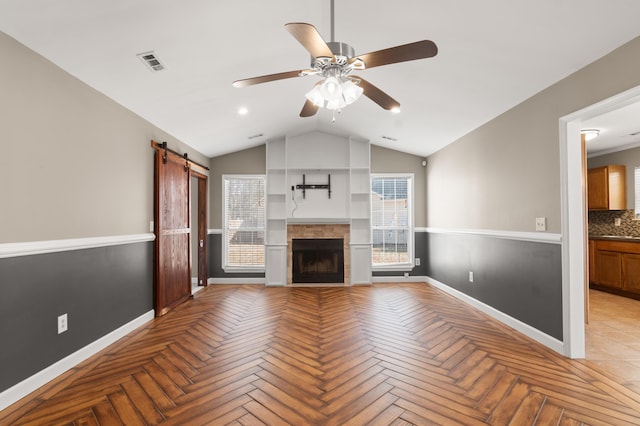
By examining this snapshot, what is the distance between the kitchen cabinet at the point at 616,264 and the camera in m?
4.62

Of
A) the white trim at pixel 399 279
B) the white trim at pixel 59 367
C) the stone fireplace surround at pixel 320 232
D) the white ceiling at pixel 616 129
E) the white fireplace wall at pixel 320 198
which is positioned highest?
the white ceiling at pixel 616 129

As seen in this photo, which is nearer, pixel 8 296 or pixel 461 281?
pixel 8 296

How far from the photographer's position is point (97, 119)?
2.90 meters

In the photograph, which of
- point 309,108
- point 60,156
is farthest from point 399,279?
point 60,156

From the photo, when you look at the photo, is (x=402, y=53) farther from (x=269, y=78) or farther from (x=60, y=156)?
(x=60, y=156)

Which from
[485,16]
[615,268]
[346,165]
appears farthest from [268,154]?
[615,268]

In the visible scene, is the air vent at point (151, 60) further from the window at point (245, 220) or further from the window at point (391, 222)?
the window at point (391, 222)

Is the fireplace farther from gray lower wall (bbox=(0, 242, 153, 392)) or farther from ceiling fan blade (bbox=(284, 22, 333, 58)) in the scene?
ceiling fan blade (bbox=(284, 22, 333, 58))

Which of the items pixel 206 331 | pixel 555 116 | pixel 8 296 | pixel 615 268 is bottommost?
pixel 206 331

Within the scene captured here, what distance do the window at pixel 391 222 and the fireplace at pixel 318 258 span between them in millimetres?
731

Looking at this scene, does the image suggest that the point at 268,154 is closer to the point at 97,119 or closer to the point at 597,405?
the point at 97,119

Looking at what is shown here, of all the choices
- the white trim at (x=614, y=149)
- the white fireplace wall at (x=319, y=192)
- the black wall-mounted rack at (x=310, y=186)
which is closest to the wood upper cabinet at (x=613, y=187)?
the white trim at (x=614, y=149)

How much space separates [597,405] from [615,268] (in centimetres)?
400

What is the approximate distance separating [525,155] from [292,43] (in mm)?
2548
